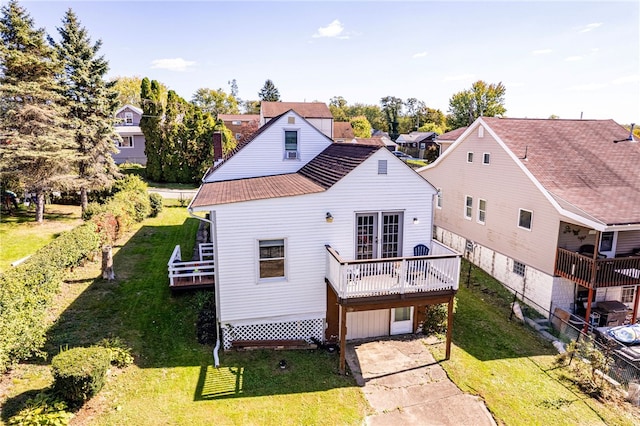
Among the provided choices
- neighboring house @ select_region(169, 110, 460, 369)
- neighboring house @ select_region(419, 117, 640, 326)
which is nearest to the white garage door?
neighboring house @ select_region(169, 110, 460, 369)

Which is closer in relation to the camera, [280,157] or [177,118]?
[280,157]

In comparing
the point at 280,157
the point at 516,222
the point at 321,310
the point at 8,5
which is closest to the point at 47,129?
the point at 8,5

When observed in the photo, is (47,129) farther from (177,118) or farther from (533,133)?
(533,133)

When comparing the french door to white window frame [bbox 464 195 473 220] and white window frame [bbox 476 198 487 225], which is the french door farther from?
white window frame [bbox 464 195 473 220]

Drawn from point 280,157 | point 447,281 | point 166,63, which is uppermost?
point 166,63

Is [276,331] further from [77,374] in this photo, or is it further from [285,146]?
[285,146]

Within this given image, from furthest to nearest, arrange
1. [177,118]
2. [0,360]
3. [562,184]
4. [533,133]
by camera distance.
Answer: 1. [177,118]
2. [533,133]
3. [562,184]
4. [0,360]

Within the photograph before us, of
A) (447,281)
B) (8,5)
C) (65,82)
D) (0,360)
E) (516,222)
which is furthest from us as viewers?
(65,82)
